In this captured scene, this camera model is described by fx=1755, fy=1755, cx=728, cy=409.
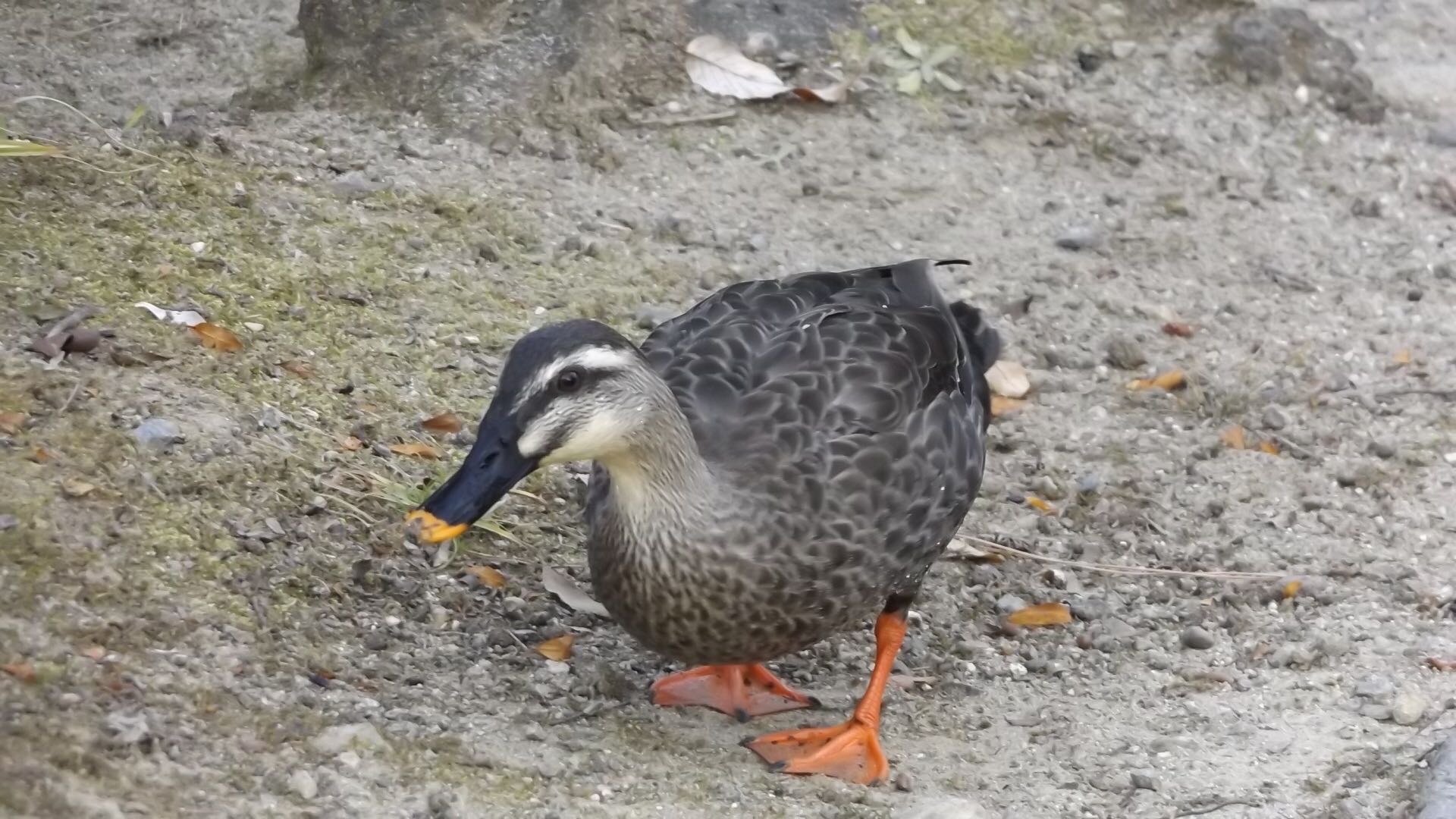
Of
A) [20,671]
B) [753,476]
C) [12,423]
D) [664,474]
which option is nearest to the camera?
[20,671]

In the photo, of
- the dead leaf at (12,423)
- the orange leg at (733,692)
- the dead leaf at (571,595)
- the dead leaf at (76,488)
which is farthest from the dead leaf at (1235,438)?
the dead leaf at (12,423)

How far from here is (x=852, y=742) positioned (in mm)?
3783

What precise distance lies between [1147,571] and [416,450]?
1.91m

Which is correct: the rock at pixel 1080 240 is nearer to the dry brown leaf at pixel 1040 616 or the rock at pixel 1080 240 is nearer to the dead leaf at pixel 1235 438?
the dead leaf at pixel 1235 438

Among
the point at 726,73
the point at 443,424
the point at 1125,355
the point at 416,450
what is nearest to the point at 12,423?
the point at 416,450

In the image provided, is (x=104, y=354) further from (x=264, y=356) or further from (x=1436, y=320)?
(x=1436, y=320)

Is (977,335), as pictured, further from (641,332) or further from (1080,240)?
(1080,240)

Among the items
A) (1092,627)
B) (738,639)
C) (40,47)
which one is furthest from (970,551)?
(40,47)

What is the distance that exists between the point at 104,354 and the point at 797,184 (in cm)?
279

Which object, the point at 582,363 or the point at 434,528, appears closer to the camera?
the point at 434,528

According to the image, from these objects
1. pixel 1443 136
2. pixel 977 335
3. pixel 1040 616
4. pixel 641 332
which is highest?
pixel 977 335

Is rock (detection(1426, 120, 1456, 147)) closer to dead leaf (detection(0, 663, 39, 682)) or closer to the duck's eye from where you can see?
the duck's eye

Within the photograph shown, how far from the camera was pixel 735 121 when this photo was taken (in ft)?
21.1

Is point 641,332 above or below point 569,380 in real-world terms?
below
